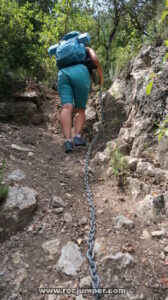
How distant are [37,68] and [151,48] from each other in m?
2.97

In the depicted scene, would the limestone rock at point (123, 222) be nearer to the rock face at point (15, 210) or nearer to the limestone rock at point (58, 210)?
the limestone rock at point (58, 210)

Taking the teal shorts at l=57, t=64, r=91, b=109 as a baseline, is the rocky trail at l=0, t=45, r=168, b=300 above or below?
below

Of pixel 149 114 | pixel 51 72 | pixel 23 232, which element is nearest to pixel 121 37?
pixel 51 72

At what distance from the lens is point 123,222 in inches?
81.0

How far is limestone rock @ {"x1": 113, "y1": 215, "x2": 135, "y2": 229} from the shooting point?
2.03 metres

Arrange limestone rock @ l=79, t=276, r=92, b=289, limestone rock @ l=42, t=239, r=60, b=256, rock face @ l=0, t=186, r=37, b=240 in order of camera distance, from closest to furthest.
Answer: limestone rock @ l=79, t=276, r=92, b=289 → limestone rock @ l=42, t=239, r=60, b=256 → rock face @ l=0, t=186, r=37, b=240

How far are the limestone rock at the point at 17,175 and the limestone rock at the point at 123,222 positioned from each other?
3.50 feet

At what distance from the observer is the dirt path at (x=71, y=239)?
154 centimetres

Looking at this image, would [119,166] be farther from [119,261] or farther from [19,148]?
[19,148]

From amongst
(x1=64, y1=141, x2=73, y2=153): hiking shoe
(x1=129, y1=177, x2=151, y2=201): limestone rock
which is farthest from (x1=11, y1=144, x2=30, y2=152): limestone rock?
(x1=129, y1=177, x2=151, y2=201): limestone rock

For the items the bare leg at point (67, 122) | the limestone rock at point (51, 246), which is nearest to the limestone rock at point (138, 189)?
the limestone rock at point (51, 246)

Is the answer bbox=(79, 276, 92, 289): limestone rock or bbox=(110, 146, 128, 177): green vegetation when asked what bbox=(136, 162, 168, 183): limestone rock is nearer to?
bbox=(110, 146, 128, 177): green vegetation

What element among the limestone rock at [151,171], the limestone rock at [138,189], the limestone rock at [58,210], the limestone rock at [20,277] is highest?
the limestone rock at [151,171]

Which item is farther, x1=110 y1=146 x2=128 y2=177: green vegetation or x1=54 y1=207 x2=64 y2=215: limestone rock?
x1=110 y1=146 x2=128 y2=177: green vegetation
